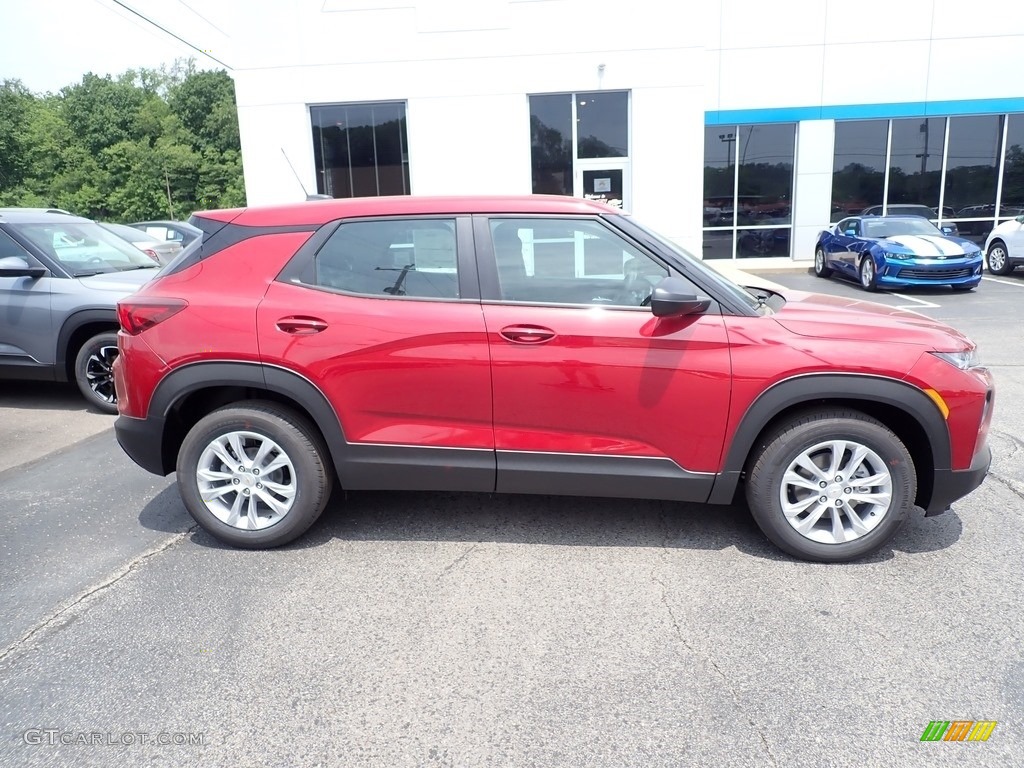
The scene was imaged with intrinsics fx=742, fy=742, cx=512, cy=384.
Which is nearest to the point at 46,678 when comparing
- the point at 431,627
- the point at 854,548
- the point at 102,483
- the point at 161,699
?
the point at 161,699

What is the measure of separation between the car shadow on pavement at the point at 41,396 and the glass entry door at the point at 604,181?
31.9 feet

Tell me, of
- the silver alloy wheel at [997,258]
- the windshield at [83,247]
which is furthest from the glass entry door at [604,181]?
the windshield at [83,247]

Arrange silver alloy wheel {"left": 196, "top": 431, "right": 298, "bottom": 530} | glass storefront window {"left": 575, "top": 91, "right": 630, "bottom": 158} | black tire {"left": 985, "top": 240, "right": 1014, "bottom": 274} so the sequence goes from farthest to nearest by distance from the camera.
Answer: black tire {"left": 985, "top": 240, "right": 1014, "bottom": 274} < glass storefront window {"left": 575, "top": 91, "right": 630, "bottom": 158} < silver alloy wheel {"left": 196, "top": 431, "right": 298, "bottom": 530}

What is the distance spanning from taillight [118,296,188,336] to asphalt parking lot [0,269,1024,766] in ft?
3.90

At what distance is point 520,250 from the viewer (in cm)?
370

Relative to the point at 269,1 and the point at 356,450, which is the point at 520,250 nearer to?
the point at 356,450

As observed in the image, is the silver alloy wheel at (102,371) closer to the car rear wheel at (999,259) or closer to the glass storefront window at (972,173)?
the car rear wheel at (999,259)

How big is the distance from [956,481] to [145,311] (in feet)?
13.3

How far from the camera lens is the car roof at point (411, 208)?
3711 millimetres

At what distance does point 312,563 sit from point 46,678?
121cm

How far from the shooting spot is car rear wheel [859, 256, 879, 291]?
549 inches

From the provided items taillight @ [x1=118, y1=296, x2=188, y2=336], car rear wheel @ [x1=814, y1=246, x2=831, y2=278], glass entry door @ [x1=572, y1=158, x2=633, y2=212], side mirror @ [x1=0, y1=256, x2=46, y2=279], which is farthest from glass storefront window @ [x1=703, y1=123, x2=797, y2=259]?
taillight @ [x1=118, y1=296, x2=188, y2=336]

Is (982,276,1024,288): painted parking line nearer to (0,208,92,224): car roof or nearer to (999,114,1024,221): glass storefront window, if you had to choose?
(999,114,1024,221): glass storefront window

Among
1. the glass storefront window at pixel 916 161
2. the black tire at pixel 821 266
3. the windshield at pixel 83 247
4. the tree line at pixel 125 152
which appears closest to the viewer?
the windshield at pixel 83 247
